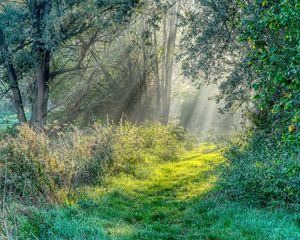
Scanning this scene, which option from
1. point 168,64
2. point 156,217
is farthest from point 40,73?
point 156,217

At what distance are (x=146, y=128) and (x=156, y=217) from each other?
1269 cm

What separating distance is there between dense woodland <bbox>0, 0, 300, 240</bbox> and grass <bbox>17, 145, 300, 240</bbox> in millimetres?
35

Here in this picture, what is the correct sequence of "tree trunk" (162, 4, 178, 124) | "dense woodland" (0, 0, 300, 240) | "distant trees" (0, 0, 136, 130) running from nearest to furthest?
1. "dense woodland" (0, 0, 300, 240)
2. "distant trees" (0, 0, 136, 130)
3. "tree trunk" (162, 4, 178, 124)

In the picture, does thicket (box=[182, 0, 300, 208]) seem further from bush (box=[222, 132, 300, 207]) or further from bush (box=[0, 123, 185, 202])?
bush (box=[0, 123, 185, 202])

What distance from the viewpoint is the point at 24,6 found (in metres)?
17.6

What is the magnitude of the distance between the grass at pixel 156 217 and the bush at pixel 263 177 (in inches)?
14.3

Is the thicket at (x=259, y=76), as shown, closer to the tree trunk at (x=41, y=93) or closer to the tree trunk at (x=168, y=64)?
the tree trunk at (x=41, y=93)

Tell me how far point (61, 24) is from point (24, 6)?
2377mm

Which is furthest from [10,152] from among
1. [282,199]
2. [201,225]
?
[282,199]

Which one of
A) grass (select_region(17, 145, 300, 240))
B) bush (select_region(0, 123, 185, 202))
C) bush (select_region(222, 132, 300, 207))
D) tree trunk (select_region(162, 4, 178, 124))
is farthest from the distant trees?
bush (select_region(222, 132, 300, 207))

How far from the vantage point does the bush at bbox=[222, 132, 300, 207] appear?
760cm

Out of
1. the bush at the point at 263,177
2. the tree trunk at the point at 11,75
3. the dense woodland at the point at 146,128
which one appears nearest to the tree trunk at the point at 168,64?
the dense woodland at the point at 146,128

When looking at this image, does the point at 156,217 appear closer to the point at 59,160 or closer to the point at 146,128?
the point at 59,160

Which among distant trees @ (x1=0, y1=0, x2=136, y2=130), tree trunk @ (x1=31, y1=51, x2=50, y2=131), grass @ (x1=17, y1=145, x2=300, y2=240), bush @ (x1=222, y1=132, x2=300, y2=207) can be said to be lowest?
grass @ (x1=17, y1=145, x2=300, y2=240)
